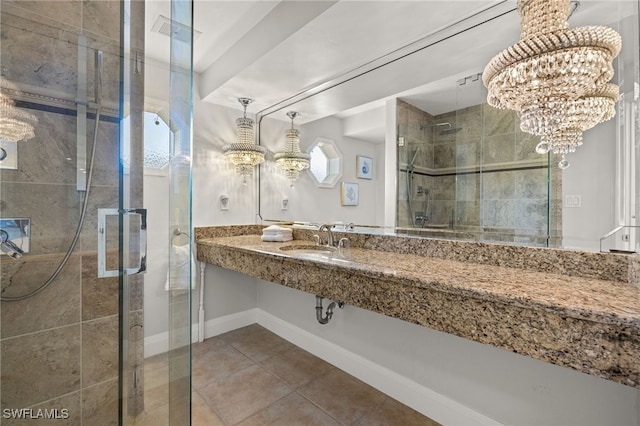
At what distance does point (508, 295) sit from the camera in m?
0.86

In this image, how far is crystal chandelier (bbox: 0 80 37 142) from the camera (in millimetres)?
1032

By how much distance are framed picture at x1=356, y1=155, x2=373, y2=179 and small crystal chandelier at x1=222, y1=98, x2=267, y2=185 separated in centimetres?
113

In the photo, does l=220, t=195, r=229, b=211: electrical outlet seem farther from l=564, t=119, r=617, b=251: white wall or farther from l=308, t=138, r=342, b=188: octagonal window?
l=564, t=119, r=617, b=251: white wall

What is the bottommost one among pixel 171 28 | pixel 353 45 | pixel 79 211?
pixel 79 211

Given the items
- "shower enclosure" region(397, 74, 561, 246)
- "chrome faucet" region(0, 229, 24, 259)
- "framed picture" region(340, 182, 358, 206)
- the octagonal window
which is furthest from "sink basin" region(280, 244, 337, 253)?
"chrome faucet" region(0, 229, 24, 259)

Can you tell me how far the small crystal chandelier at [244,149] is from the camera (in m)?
2.62

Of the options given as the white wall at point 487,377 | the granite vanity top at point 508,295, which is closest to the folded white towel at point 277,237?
the granite vanity top at point 508,295

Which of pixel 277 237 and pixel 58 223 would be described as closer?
Answer: pixel 58 223

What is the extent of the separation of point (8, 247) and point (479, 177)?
6.68ft

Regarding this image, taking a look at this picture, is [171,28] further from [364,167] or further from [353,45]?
[364,167]

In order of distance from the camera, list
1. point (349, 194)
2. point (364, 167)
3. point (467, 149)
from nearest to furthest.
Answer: point (467, 149), point (364, 167), point (349, 194)

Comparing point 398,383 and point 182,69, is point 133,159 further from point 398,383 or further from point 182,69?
point 398,383

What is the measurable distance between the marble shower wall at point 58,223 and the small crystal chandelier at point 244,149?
142 cm

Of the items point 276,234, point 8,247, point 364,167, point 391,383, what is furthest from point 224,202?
point 391,383
